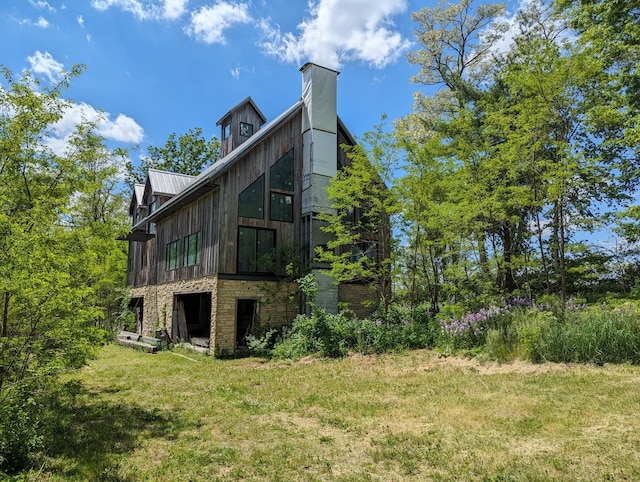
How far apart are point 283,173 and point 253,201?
5.67 ft

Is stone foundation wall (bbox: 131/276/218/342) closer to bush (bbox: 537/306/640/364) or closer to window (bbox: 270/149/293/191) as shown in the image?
window (bbox: 270/149/293/191)

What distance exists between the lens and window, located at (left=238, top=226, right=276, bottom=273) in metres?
14.1

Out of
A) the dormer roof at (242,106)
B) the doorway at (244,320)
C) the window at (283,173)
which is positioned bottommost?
the doorway at (244,320)

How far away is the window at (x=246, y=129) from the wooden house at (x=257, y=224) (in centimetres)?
482

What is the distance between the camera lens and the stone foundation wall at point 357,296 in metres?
15.7

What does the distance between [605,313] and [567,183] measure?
3590mm

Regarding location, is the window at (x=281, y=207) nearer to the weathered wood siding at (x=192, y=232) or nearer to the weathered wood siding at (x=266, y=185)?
the weathered wood siding at (x=266, y=185)

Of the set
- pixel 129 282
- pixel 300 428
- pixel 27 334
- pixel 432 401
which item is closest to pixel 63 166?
pixel 27 334

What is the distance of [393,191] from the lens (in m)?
13.3

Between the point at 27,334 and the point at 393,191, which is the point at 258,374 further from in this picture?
the point at 393,191

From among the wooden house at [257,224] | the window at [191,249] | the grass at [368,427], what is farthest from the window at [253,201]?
the grass at [368,427]

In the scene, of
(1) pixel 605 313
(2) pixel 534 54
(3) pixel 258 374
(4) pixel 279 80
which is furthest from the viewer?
(4) pixel 279 80

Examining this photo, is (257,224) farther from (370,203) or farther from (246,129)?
(246,129)

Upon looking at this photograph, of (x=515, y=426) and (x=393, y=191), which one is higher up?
(x=393, y=191)
